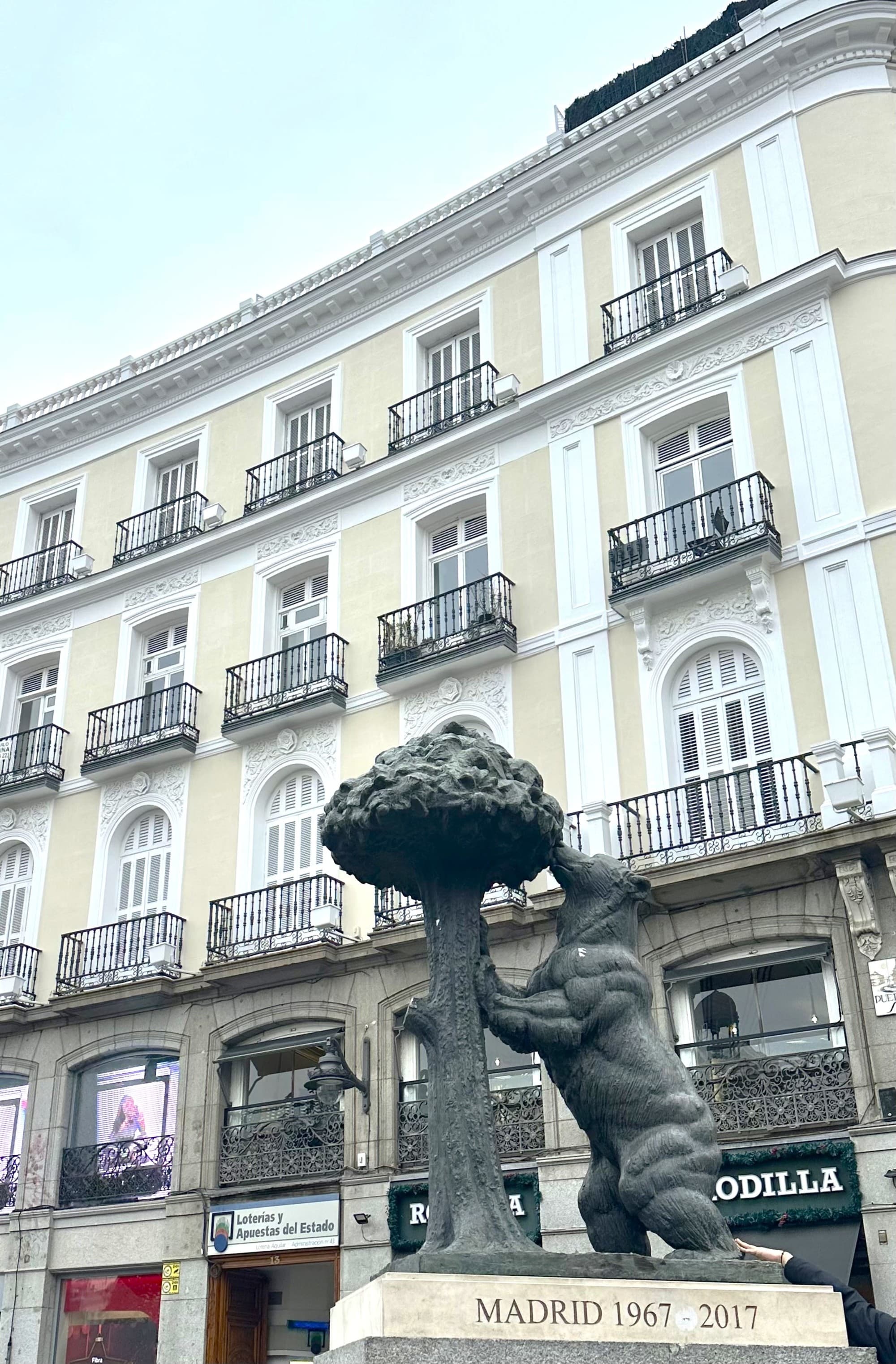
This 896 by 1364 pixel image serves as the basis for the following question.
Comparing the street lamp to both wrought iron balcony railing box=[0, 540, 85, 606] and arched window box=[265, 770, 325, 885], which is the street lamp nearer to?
arched window box=[265, 770, 325, 885]

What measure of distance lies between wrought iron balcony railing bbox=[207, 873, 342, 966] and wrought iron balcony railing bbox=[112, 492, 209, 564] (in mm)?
7221

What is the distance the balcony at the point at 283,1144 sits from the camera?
1853 cm

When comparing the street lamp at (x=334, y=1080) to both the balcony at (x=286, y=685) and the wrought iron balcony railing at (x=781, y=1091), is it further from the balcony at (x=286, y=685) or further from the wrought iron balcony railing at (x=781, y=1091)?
the balcony at (x=286, y=685)

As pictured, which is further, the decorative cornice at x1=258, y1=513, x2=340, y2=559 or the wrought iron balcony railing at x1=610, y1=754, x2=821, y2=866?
the decorative cornice at x1=258, y1=513, x2=340, y2=559

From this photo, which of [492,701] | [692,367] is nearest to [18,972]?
[492,701]

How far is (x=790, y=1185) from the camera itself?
14875 mm

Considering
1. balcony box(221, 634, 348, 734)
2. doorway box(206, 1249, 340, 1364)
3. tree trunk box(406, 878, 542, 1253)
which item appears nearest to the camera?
tree trunk box(406, 878, 542, 1253)

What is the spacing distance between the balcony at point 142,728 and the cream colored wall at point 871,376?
37.0 ft

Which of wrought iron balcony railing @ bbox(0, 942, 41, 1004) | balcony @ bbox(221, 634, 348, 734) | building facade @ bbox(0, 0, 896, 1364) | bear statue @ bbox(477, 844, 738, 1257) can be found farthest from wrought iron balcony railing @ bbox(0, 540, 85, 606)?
bear statue @ bbox(477, 844, 738, 1257)

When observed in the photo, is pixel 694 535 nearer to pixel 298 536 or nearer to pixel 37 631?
pixel 298 536

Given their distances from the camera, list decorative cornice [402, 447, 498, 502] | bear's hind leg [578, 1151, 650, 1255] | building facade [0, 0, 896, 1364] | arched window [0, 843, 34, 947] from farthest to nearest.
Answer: arched window [0, 843, 34, 947], decorative cornice [402, 447, 498, 502], building facade [0, 0, 896, 1364], bear's hind leg [578, 1151, 650, 1255]

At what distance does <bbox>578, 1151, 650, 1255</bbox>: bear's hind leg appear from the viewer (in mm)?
6547

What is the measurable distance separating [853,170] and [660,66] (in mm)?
6220

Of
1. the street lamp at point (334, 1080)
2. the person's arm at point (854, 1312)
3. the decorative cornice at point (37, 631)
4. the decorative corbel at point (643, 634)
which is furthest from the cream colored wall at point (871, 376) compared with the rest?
the decorative cornice at point (37, 631)
